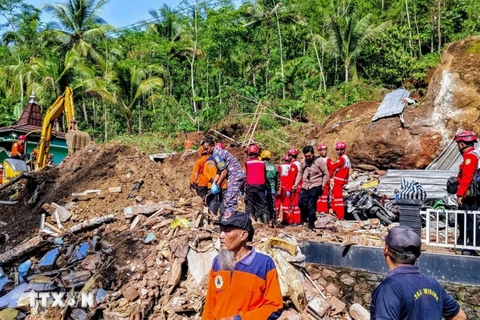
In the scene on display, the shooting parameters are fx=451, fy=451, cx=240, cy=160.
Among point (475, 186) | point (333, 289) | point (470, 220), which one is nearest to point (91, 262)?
point (333, 289)

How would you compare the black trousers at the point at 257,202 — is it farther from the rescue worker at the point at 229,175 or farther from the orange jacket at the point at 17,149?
the orange jacket at the point at 17,149

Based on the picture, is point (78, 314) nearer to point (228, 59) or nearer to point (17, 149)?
point (17, 149)

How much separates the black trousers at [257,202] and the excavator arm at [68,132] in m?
7.76

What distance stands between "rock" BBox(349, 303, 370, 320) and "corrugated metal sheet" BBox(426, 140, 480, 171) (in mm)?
7102

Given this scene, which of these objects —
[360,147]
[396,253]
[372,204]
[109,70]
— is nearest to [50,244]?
[372,204]

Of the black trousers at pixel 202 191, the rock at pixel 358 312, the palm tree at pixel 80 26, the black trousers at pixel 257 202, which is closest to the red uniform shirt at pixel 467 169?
the rock at pixel 358 312

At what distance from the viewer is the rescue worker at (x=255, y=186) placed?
8.59 meters

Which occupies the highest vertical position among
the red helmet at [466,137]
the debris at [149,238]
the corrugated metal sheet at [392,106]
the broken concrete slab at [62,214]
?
the corrugated metal sheet at [392,106]

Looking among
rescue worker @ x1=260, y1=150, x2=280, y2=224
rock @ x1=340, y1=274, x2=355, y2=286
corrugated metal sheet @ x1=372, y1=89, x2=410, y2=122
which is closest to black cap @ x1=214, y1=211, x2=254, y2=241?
rock @ x1=340, y1=274, x2=355, y2=286

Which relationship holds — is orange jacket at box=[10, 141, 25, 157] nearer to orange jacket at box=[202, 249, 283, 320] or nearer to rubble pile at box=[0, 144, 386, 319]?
rubble pile at box=[0, 144, 386, 319]

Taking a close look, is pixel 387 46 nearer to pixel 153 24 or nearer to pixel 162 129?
pixel 162 129

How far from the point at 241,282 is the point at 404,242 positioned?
0.96 meters

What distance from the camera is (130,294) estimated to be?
6352 mm

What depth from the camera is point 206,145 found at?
316 inches
